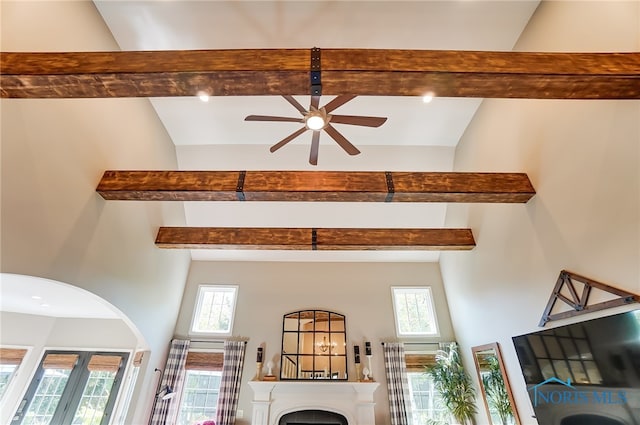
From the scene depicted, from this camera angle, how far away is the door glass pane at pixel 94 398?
5.84 meters

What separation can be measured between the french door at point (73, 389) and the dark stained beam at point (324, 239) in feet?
11.1

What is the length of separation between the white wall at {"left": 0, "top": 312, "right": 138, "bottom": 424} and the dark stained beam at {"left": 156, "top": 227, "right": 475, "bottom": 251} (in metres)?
3.00

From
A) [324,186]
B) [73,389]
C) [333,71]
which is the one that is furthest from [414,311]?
[73,389]

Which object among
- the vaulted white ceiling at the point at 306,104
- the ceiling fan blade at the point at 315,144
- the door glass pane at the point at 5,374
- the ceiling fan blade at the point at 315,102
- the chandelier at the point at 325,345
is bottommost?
the door glass pane at the point at 5,374

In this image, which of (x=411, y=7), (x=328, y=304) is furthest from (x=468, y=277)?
(x=411, y=7)

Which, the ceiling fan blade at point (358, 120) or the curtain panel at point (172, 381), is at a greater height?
the ceiling fan blade at point (358, 120)

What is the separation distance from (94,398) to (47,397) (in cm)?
94

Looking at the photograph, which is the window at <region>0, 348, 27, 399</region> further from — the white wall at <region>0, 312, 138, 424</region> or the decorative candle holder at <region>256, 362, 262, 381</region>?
the decorative candle holder at <region>256, 362, 262, 381</region>

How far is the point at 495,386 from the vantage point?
4.47 metres

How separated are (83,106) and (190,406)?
17.9 feet

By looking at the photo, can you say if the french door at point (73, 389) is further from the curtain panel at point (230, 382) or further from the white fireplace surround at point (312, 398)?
the white fireplace surround at point (312, 398)

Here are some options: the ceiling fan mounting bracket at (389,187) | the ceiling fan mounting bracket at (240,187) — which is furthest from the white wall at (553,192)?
the ceiling fan mounting bracket at (240,187)

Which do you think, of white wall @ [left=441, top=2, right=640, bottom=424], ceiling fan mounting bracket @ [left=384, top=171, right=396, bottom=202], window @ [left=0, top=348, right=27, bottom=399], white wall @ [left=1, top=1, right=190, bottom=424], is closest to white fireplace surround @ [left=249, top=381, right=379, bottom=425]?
white wall @ [left=441, top=2, right=640, bottom=424]

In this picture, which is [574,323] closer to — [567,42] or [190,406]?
[567,42]
